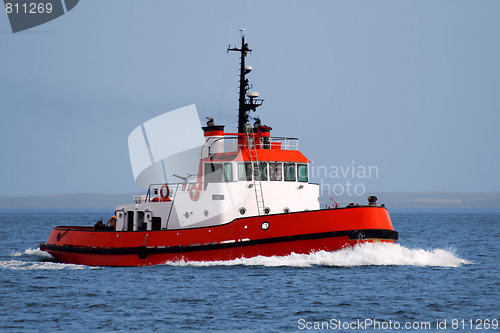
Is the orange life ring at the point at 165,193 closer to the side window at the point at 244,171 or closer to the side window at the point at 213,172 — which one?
the side window at the point at 213,172

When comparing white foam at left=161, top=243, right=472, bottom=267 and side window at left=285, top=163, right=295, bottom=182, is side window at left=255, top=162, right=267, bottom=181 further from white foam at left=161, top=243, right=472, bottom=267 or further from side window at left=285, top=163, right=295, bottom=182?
white foam at left=161, top=243, right=472, bottom=267

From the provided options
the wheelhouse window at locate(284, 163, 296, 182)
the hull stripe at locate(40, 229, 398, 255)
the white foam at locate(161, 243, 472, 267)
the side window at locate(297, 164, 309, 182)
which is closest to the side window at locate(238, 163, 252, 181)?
the wheelhouse window at locate(284, 163, 296, 182)

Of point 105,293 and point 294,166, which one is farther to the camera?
point 294,166

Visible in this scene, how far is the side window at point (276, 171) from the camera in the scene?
26.4m

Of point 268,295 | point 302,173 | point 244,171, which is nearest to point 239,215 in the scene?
point 244,171

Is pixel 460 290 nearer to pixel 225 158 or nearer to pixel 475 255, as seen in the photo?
pixel 225 158

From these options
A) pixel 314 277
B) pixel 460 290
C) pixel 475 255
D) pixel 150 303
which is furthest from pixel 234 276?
pixel 475 255

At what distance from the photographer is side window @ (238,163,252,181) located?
25.9 meters

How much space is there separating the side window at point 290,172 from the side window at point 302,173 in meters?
0.26

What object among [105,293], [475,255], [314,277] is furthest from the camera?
[475,255]

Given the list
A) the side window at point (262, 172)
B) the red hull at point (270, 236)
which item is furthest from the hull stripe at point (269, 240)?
the side window at point (262, 172)

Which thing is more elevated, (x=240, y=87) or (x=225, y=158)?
(x=240, y=87)

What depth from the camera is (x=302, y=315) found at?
18.1 metres

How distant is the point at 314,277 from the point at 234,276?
2760mm
